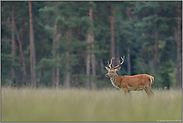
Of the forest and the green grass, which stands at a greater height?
the forest

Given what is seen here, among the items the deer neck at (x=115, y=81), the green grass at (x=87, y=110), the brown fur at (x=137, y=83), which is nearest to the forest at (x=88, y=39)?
the deer neck at (x=115, y=81)

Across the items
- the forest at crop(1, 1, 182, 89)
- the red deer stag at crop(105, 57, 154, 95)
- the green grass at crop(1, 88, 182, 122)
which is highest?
the forest at crop(1, 1, 182, 89)

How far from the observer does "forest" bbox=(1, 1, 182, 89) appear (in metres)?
23.5

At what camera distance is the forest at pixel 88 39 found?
23.5 m

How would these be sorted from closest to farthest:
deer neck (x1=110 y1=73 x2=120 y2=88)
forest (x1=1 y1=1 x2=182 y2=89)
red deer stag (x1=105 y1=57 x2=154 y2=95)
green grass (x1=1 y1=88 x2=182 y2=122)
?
green grass (x1=1 y1=88 x2=182 y2=122) < red deer stag (x1=105 y1=57 x2=154 y2=95) < deer neck (x1=110 y1=73 x2=120 y2=88) < forest (x1=1 y1=1 x2=182 y2=89)

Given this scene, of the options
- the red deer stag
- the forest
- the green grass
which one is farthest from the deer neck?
the forest

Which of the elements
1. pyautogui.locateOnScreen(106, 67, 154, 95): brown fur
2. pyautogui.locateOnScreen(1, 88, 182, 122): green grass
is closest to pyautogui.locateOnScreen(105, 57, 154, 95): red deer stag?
pyautogui.locateOnScreen(106, 67, 154, 95): brown fur

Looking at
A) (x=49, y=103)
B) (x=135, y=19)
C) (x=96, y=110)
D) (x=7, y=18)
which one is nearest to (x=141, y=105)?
(x=96, y=110)

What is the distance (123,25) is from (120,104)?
26671 millimetres

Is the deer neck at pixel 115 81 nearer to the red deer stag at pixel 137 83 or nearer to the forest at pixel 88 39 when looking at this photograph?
the red deer stag at pixel 137 83

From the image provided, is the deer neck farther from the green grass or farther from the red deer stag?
the green grass

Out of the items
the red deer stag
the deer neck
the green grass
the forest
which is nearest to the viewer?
the green grass

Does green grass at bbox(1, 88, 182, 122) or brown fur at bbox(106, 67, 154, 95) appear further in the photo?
brown fur at bbox(106, 67, 154, 95)

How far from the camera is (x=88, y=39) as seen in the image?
2436 cm
